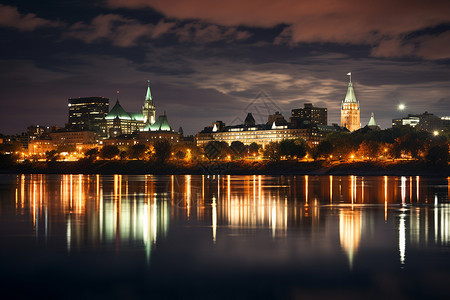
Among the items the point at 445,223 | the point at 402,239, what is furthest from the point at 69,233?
the point at 445,223

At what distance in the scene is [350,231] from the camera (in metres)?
32.7

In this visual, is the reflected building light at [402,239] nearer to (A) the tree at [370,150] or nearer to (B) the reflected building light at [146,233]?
(B) the reflected building light at [146,233]

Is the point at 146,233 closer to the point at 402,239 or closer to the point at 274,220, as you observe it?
the point at 274,220

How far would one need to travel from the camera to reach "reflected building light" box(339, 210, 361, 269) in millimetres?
26183

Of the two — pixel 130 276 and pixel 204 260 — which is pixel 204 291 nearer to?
pixel 130 276

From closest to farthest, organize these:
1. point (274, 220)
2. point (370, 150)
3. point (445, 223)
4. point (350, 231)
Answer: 1. point (350, 231)
2. point (445, 223)
3. point (274, 220)
4. point (370, 150)

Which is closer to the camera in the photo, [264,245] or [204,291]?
[204,291]

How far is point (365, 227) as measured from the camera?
34.1m

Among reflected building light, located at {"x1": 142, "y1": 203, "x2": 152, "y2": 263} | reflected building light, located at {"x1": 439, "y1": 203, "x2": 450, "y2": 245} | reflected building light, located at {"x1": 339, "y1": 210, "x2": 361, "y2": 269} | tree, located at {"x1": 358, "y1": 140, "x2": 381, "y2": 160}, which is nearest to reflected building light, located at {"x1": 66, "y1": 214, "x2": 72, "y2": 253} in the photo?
reflected building light, located at {"x1": 142, "y1": 203, "x2": 152, "y2": 263}

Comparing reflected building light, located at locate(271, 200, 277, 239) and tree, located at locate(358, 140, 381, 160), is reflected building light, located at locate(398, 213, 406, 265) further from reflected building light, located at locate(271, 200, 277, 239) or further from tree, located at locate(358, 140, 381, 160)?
tree, located at locate(358, 140, 381, 160)

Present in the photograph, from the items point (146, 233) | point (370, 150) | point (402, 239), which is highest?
point (370, 150)

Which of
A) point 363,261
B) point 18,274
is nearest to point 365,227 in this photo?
point 363,261

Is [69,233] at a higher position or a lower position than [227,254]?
higher

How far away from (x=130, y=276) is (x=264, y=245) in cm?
863
